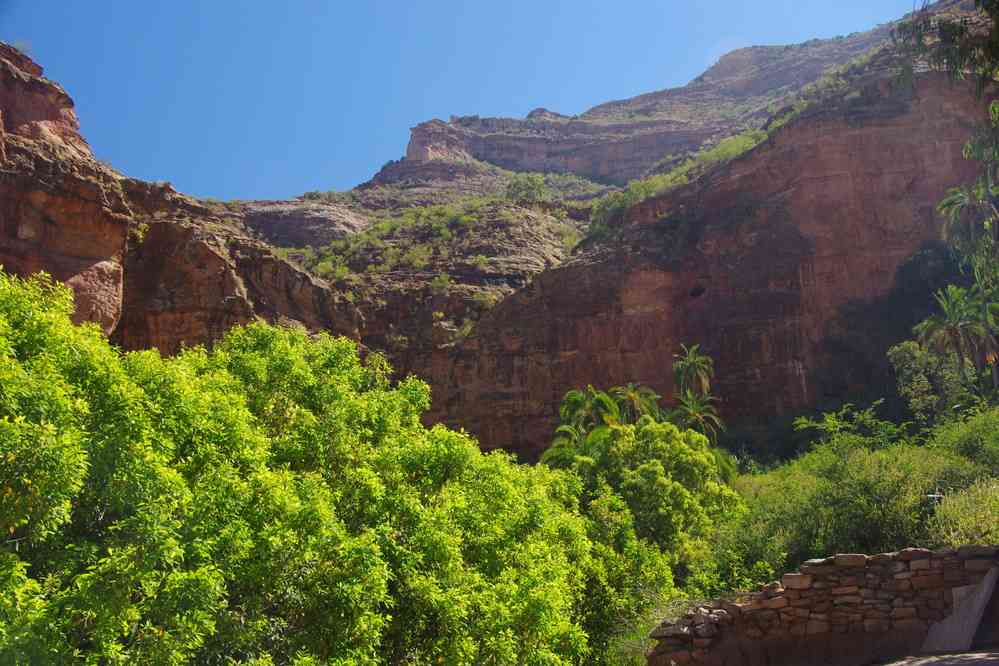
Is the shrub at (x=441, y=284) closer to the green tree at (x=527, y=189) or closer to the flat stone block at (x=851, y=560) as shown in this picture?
the green tree at (x=527, y=189)

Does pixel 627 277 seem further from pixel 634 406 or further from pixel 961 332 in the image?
pixel 961 332

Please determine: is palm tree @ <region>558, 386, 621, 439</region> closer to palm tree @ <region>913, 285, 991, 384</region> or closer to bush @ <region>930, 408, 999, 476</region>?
palm tree @ <region>913, 285, 991, 384</region>

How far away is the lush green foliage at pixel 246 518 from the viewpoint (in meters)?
8.04

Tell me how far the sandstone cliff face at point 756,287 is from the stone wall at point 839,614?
3864 cm

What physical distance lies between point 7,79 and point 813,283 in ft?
143

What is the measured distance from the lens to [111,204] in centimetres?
3222

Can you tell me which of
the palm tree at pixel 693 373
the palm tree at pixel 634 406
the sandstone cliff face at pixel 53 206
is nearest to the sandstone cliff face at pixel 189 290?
the sandstone cliff face at pixel 53 206

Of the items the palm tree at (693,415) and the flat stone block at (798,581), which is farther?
the palm tree at (693,415)

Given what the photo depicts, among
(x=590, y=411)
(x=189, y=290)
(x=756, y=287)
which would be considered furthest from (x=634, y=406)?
(x=189, y=290)

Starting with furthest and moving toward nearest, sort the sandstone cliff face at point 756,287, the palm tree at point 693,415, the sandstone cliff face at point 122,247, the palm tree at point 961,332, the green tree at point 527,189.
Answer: the green tree at point 527,189, the sandstone cliff face at point 756,287, the palm tree at point 693,415, the palm tree at point 961,332, the sandstone cliff face at point 122,247

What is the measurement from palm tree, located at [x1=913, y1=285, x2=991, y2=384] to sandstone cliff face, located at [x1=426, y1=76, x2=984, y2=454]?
911 centimetres

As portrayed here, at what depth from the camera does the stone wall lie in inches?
528

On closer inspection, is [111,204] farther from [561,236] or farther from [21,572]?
[561,236]

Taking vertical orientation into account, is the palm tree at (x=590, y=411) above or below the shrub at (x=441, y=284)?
below
